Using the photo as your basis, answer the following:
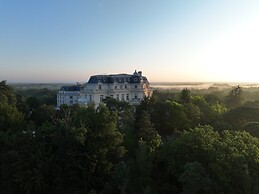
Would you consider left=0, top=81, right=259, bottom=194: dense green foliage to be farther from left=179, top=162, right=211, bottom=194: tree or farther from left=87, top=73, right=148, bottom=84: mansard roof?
left=87, top=73, right=148, bottom=84: mansard roof

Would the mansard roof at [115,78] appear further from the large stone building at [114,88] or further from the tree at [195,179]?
the tree at [195,179]

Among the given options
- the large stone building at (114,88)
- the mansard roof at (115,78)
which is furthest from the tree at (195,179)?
the mansard roof at (115,78)

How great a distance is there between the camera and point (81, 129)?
2036 centimetres

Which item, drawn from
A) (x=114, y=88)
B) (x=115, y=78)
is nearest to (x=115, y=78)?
(x=115, y=78)

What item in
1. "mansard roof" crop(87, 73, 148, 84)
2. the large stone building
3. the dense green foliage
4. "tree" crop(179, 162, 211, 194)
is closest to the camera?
"tree" crop(179, 162, 211, 194)

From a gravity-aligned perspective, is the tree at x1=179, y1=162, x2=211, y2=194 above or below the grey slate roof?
below

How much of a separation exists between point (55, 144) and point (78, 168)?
2.53 metres

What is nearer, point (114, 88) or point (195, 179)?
point (195, 179)

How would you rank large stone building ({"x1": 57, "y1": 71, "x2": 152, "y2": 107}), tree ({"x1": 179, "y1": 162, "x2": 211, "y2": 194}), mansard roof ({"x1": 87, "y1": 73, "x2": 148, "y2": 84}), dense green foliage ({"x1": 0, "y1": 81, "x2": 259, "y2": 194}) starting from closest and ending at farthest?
tree ({"x1": 179, "y1": 162, "x2": 211, "y2": 194})
dense green foliage ({"x1": 0, "y1": 81, "x2": 259, "y2": 194})
large stone building ({"x1": 57, "y1": 71, "x2": 152, "y2": 107})
mansard roof ({"x1": 87, "y1": 73, "x2": 148, "y2": 84})

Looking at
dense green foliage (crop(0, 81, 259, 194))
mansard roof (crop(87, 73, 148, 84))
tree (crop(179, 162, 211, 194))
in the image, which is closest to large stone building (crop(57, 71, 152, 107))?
mansard roof (crop(87, 73, 148, 84))

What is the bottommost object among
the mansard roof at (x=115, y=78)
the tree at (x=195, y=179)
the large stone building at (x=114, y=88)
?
the tree at (x=195, y=179)

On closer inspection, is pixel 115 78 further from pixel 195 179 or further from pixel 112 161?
pixel 195 179

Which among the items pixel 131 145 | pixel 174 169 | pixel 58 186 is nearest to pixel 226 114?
pixel 131 145

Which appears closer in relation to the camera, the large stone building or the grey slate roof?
the large stone building
